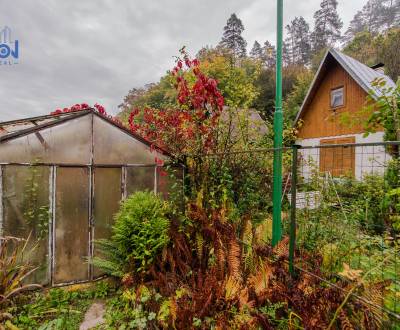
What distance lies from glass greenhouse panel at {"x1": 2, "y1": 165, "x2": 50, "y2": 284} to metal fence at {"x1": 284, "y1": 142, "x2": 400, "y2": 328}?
3743 mm

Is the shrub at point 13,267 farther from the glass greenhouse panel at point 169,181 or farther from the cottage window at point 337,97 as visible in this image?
the cottage window at point 337,97

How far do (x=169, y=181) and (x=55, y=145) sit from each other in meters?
2.12

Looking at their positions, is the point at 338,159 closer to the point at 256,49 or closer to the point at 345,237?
the point at 345,237

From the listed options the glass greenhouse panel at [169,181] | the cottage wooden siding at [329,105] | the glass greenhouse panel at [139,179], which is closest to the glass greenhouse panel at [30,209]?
the glass greenhouse panel at [139,179]

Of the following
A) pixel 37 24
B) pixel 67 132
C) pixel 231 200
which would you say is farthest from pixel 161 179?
pixel 37 24

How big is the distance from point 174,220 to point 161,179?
3.28 ft

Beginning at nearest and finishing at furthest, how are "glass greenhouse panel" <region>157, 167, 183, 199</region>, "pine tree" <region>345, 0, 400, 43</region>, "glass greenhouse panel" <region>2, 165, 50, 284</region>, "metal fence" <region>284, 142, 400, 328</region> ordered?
"metal fence" <region>284, 142, 400, 328</region>, "glass greenhouse panel" <region>2, 165, 50, 284</region>, "glass greenhouse panel" <region>157, 167, 183, 199</region>, "pine tree" <region>345, 0, 400, 43</region>

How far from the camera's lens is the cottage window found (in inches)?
476

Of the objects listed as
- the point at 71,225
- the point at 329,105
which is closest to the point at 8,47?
the point at 71,225

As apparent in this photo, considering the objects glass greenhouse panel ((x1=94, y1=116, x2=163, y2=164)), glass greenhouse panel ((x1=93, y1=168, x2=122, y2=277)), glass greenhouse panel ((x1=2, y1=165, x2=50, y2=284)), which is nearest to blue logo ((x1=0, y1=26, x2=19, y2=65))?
glass greenhouse panel ((x1=94, y1=116, x2=163, y2=164))

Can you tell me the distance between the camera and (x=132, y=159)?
4.50m

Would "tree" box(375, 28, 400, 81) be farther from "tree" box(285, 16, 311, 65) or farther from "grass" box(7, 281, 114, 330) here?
"grass" box(7, 281, 114, 330)

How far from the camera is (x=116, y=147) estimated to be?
4.35 metres

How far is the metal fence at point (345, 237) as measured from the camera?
2148mm
